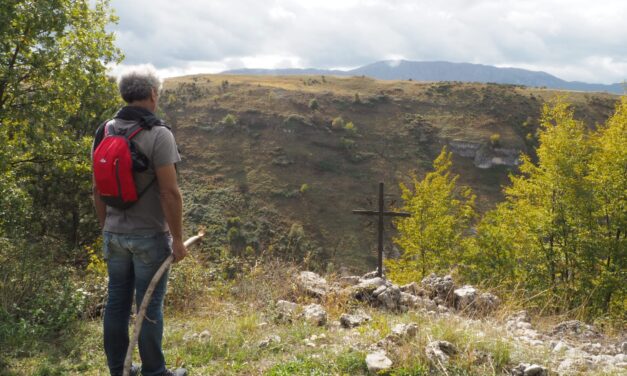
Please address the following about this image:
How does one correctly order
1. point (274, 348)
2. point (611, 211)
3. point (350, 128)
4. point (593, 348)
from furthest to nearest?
point (350, 128)
point (611, 211)
point (593, 348)
point (274, 348)

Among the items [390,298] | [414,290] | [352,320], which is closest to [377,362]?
[352,320]

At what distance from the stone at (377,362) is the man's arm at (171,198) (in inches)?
81.4

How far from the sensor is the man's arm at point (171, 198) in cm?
313

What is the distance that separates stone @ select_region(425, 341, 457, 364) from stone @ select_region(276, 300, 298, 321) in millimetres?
2107

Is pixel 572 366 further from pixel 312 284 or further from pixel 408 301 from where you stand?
pixel 312 284

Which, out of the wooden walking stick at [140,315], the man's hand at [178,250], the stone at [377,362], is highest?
the man's hand at [178,250]

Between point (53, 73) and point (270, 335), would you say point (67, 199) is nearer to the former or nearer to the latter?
point (53, 73)

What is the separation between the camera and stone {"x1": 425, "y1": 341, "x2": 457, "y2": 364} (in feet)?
13.0

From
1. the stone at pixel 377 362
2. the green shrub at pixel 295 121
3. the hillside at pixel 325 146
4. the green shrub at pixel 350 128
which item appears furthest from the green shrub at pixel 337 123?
the stone at pixel 377 362

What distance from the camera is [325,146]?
72.3m

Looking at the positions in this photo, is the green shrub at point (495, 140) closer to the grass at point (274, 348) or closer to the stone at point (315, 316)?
the grass at point (274, 348)

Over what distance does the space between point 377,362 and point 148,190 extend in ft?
8.15

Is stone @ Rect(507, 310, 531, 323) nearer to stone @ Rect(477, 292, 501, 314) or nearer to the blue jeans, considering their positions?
stone @ Rect(477, 292, 501, 314)

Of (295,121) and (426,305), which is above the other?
(295,121)
